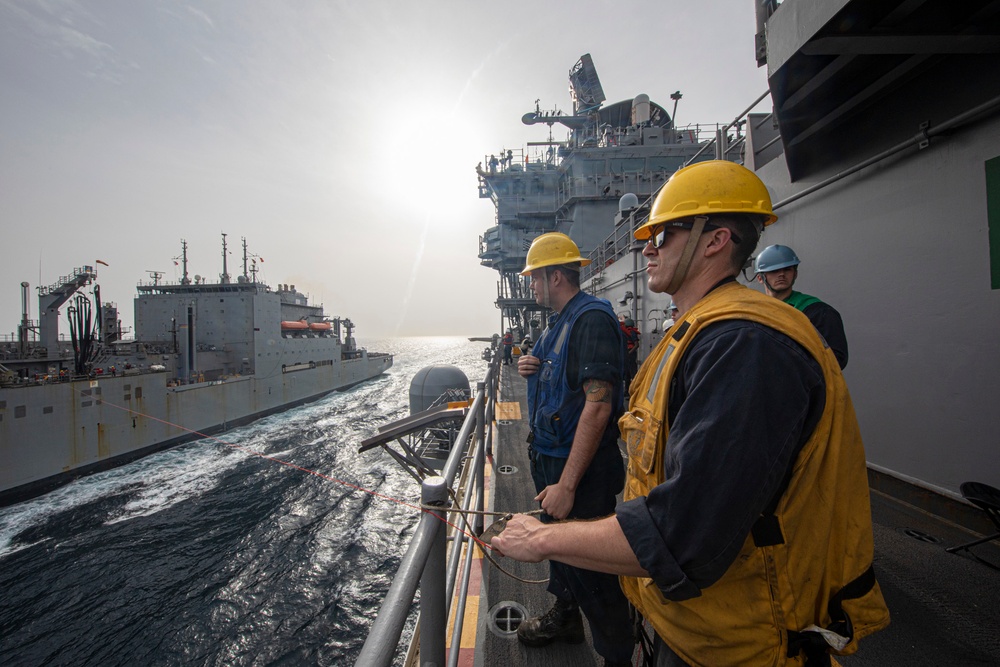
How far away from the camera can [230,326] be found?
84.7 ft

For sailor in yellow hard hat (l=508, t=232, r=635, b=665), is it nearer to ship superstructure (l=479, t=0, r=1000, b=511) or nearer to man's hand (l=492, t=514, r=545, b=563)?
man's hand (l=492, t=514, r=545, b=563)

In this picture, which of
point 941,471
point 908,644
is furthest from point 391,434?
point 941,471

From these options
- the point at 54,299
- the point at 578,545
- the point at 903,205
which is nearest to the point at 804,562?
the point at 578,545

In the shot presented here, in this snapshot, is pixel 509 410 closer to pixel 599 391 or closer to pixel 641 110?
pixel 599 391

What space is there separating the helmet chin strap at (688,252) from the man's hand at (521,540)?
0.84 m

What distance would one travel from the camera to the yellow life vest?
36.3 inches

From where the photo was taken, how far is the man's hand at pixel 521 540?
1078mm

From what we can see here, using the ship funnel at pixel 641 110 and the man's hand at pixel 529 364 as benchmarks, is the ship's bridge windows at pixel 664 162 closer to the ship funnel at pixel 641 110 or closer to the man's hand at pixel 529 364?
the ship funnel at pixel 641 110

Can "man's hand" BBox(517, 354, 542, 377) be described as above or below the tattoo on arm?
above

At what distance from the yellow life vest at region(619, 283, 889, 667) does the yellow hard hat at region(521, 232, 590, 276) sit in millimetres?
1456

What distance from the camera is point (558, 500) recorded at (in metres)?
1.91

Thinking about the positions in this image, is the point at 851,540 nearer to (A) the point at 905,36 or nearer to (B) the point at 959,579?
(B) the point at 959,579

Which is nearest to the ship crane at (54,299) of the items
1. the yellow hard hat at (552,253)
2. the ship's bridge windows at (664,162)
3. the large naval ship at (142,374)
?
the large naval ship at (142,374)

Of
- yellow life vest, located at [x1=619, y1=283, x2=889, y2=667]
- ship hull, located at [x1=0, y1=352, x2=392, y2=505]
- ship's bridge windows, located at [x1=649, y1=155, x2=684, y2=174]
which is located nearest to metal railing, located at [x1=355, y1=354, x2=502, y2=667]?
yellow life vest, located at [x1=619, y1=283, x2=889, y2=667]
